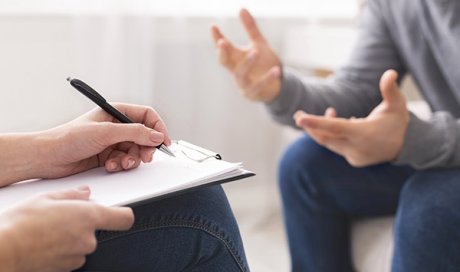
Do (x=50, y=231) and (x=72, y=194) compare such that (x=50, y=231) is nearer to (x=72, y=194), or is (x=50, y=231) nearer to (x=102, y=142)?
(x=72, y=194)

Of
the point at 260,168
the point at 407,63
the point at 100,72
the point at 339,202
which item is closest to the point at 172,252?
the point at 339,202

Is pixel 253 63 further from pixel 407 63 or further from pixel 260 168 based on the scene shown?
pixel 260 168

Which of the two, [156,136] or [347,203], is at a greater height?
[156,136]

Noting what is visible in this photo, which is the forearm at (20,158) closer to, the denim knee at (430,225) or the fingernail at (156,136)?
the fingernail at (156,136)

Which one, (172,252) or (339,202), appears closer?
(172,252)

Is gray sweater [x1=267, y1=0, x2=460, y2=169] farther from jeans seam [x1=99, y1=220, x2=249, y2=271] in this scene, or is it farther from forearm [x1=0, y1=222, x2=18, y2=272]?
forearm [x1=0, y1=222, x2=18, y2=272]

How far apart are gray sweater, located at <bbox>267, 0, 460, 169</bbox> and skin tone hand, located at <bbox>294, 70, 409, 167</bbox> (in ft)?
0.09

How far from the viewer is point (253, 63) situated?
1.12 m

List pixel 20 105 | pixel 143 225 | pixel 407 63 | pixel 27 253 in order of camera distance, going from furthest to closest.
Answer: pixel 20 105
pixel 407 63
pixel 143 225
pixel 27 253

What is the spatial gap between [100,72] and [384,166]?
784 mm

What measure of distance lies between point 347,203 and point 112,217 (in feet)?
2.32

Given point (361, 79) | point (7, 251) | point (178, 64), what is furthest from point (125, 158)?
point (178, 64)

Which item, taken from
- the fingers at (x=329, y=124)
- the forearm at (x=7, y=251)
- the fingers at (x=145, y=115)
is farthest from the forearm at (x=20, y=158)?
the fingers at (x=329, y=124)

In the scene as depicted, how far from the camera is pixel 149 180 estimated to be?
23.8 inches
